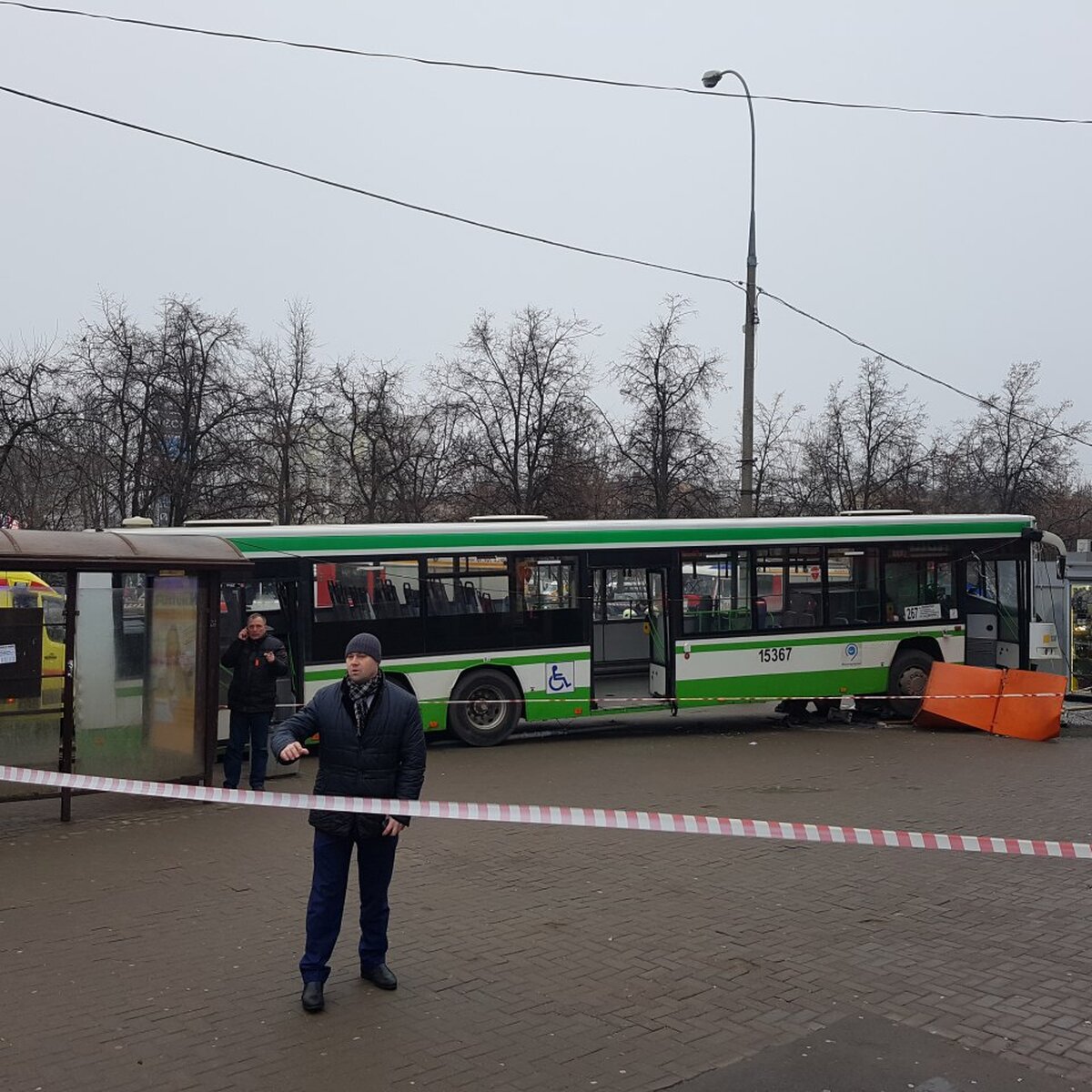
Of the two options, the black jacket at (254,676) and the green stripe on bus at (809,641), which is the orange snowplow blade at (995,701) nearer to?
the green stripe on bus at (809,641)

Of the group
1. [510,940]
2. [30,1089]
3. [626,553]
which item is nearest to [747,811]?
[510,940]

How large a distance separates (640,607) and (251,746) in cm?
620

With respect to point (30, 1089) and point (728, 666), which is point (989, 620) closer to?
point (728, 666)

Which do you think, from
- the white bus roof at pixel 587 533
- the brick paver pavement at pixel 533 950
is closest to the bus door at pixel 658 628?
the white bus roof at pixel 587 533

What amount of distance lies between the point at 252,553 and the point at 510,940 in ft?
25.5

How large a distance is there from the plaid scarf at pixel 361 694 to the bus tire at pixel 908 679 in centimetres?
1223

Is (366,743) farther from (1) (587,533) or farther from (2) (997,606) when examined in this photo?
(2) (997,606)

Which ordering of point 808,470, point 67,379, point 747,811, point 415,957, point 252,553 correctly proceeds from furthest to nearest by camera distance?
1. point 808,470
2. point 67,379
3. point 252,553
4. point 747,811
5. point 415,957

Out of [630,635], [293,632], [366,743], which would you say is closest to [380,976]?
[366,743]

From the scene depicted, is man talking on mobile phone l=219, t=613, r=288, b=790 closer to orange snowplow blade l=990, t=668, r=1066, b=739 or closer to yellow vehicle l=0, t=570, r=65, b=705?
yellow vehicle l=0, t=570, r=65, b=705

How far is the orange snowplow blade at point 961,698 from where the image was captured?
15188 mm

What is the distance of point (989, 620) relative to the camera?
17047 mm

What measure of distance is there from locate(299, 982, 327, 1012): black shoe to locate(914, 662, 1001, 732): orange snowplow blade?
12.0m

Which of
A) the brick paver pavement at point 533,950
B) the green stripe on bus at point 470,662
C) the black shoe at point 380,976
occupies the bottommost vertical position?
the brick paver pavement at point 533,950
